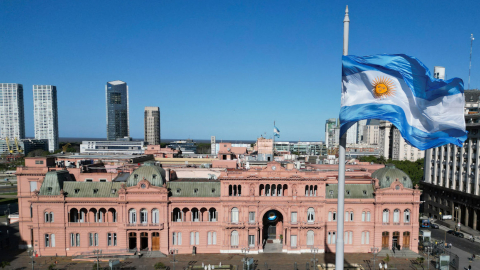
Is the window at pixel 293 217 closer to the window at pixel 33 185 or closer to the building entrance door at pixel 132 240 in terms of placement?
the building entrance door at pixel 132 240

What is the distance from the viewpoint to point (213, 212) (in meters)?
69.8

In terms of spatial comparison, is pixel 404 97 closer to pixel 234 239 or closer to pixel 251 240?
pixel 251 240

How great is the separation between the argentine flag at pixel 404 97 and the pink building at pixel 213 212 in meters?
48.2

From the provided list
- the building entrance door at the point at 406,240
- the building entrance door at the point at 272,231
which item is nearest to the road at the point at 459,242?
the building entrance door at the point at 406,240

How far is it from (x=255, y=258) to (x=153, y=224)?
24808mm

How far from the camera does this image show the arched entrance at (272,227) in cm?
7306

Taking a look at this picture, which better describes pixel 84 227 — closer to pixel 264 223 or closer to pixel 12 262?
pixel 12 262

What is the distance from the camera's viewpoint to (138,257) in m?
65.1

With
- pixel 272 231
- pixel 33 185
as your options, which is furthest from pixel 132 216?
pixel 272 231

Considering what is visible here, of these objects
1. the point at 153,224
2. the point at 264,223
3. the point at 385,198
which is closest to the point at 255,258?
the point at 264,223

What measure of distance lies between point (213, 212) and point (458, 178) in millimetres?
80936

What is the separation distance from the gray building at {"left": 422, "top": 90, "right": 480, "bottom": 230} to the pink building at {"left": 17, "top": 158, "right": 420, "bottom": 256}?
34.4 m

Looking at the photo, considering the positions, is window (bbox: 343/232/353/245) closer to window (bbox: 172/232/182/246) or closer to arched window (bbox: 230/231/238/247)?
arched window (bbox: 230/231/238/247)

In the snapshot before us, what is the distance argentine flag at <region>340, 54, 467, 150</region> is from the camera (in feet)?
66.4
